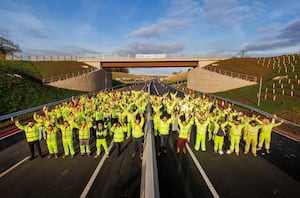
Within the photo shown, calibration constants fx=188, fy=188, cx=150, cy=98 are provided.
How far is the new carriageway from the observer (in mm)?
5750

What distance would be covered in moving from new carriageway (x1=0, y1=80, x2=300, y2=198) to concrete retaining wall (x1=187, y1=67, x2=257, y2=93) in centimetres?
2891

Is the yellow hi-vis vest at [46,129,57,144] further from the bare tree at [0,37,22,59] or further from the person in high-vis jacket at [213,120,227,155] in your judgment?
the bare tree at [0,37,22,59]

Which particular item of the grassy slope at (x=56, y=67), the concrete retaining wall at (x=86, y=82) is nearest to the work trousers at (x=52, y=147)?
the concrete retaining wall at (x=86, y=82)

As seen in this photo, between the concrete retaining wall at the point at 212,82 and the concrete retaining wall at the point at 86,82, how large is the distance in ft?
81.8

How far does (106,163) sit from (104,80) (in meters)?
46.9

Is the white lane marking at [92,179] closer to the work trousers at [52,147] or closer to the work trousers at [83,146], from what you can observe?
the work trousers at [83,146]

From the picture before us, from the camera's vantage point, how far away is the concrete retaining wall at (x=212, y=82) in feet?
119

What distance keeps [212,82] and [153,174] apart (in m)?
39.3

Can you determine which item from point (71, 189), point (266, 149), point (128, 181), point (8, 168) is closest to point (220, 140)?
point (266, 149)

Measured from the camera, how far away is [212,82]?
4144 cm

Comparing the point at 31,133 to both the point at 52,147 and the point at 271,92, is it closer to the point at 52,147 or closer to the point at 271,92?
the point at 52,147

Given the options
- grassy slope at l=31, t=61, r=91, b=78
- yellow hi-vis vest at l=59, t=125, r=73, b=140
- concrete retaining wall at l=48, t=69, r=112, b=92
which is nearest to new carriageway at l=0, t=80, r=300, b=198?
yellow hi-vis vest at l=59, t=125, r=73, b=140

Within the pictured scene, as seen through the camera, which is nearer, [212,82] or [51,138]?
[51,138]

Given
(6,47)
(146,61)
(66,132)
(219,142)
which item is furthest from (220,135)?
(6,47)
